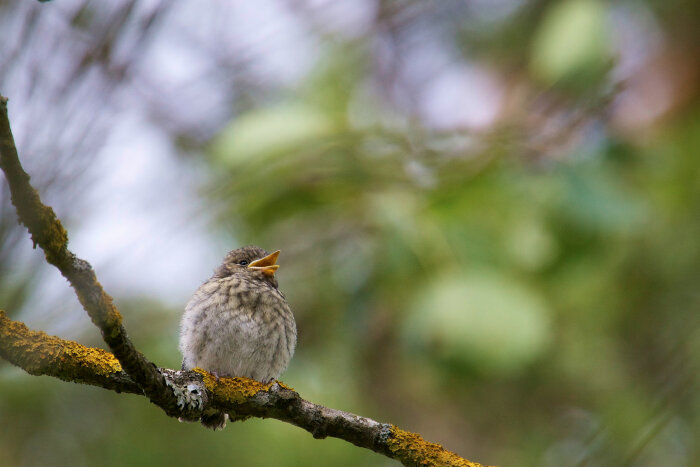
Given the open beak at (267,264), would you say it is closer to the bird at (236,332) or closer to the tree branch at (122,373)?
the bird at (236,332)

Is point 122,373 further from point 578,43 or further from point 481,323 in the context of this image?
point 578,43

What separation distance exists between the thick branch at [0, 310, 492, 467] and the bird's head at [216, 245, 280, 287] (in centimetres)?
165

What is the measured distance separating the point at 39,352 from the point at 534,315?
8.32 feet

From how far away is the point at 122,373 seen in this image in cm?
223

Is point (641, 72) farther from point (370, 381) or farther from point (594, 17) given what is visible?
point (370, 381)

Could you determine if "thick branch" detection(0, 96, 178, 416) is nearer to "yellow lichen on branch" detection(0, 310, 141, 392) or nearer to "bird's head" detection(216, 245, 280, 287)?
"yellow lichen on branch" detection(0, 310, 141, 392)

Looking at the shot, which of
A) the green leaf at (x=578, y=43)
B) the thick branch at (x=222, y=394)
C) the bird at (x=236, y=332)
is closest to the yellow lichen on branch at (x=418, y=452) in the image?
the thick branch at (x=222, y=394)

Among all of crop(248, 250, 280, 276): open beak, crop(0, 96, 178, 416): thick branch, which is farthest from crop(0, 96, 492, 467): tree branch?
crop(248, 250, 280, 276): open beak

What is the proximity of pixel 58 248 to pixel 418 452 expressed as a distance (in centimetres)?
126

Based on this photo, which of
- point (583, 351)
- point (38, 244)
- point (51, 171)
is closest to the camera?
point (38, 244)

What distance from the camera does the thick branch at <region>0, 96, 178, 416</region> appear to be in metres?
1.57

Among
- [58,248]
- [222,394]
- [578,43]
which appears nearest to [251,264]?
[222,394]

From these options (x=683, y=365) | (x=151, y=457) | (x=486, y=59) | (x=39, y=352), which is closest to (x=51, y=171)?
(x=39, y=352)

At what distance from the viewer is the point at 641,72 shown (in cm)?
533
